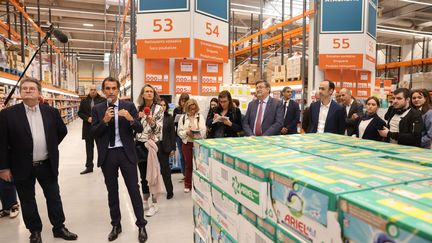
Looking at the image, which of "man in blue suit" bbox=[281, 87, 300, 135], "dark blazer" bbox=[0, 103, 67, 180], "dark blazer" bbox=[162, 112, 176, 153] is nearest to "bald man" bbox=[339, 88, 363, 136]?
"man in blue suit" bbox=[281, 87, 300, 135]

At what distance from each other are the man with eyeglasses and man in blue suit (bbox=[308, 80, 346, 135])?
3095mm

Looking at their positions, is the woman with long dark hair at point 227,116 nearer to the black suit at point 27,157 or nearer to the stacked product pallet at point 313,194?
the black suit at point 27,157

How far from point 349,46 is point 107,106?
6.01 meters

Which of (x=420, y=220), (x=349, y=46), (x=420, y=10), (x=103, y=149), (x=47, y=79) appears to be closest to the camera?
(x=420, y=220)

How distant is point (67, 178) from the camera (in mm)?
5801

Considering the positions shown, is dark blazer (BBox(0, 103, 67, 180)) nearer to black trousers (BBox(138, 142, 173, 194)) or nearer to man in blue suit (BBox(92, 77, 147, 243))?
man in blue suit (BBox(92, 77, 147, 243))

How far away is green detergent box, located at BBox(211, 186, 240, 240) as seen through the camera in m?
1.37

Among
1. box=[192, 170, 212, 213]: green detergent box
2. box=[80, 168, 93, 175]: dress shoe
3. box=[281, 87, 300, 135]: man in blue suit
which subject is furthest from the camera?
box=[80, 168, 93, 175]: dress shoe

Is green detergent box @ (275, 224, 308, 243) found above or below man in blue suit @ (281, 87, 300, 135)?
below

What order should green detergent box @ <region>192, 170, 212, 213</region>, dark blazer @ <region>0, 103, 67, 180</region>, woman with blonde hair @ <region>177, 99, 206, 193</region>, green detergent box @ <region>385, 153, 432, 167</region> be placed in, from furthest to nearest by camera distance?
woman with blonde hair @ <region>177, 99, 206, 193</region>
dark blazer @ <region>0, 103, 67, 180</region>
green detergent box @ <region>192, 170, 212, 213</region>
green detergent box @ <region>385, 153, 432, 167</region>

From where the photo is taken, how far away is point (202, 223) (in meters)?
1.85

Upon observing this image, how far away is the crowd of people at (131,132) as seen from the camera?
2.88m

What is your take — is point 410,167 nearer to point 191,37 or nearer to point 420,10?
point 191,37

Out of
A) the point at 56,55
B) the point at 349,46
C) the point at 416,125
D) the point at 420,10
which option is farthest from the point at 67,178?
the point at 420,10
